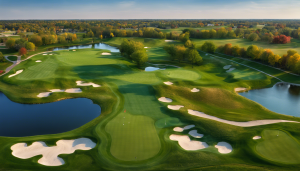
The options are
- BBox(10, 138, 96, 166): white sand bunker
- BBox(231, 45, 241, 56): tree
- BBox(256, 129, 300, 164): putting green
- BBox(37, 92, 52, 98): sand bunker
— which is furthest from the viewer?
BBox(231, 45, 241, 56): tree

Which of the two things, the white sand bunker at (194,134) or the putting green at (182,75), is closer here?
the white sand bunker at (194,134)

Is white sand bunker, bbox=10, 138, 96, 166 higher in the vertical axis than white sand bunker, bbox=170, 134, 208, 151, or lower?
lower

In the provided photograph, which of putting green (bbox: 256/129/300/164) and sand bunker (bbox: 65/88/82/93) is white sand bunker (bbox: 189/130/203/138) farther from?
sand bunker (bbox: 65/88/82/93)

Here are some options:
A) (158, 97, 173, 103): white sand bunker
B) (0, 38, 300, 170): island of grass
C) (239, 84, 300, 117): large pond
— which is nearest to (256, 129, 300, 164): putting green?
(0, 38, 300, 170): island of grass

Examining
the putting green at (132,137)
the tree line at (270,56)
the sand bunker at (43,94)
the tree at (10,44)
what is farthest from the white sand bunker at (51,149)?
the tree at (10,44)

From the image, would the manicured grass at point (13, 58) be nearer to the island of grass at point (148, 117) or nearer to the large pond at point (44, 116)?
the island of grass at point (148, 117)

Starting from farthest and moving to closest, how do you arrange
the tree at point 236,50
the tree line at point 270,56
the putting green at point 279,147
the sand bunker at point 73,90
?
the tree at point 236,50
the tree line at point 270,56
the sand bunker at point 73,90
the putting green at point 279,147
